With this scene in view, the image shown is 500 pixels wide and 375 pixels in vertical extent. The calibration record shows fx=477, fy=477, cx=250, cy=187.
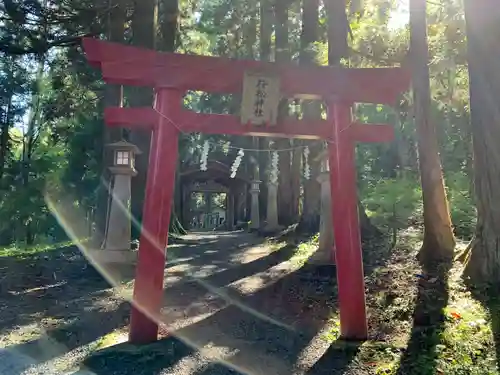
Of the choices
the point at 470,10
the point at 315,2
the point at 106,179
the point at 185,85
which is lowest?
the point at 106,179

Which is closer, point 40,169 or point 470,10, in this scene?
point 470,10

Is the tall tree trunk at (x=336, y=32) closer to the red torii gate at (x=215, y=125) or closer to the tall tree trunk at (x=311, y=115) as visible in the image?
the tall tree trunk at (x=311, y=115)

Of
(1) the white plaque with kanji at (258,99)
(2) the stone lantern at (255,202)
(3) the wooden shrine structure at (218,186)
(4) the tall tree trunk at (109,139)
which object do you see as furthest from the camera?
(3) the wooden shrine structure at (218,186)

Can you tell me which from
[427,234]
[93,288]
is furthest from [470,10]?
[93,288]

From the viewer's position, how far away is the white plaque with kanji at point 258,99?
16.5ft

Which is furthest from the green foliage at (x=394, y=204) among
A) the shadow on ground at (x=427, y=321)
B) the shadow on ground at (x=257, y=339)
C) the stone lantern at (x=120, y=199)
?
the stone lantern at (x=120, y=199)

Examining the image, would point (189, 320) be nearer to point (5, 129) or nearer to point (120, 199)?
point (120, 199)

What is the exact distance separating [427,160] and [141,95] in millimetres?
7214

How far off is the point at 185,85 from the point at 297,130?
4.23 ft

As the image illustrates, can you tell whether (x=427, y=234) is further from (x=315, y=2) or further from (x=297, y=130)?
(x=315, y=2)

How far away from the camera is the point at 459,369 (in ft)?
13.0

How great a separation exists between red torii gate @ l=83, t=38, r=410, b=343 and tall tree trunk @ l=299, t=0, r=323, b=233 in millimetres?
3963

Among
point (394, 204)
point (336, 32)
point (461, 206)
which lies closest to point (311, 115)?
point (336, 32)

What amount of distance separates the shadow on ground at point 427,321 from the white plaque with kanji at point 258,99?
8.85ft
